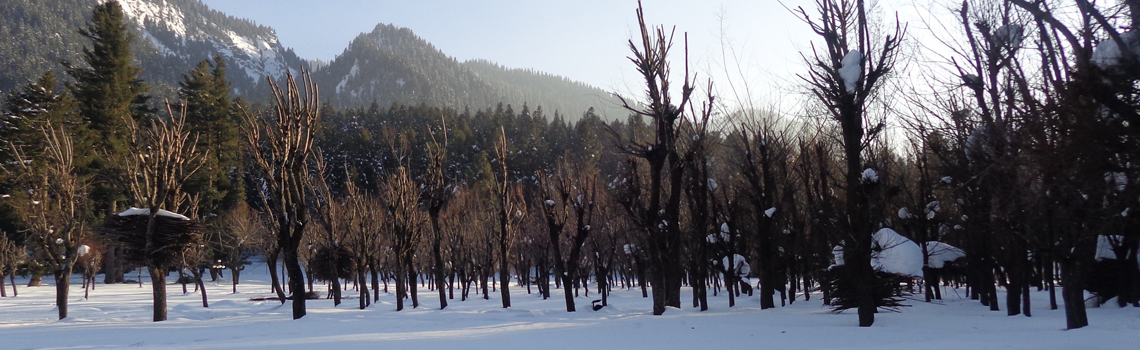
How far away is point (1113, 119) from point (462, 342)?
6.69 meters

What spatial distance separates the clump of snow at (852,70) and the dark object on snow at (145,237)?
42.0 feet

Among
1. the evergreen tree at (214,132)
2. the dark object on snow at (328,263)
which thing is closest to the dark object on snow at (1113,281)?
the dark object on snow at (328,263)

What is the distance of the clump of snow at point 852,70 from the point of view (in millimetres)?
9188

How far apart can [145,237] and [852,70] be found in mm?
13746

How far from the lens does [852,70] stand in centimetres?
919

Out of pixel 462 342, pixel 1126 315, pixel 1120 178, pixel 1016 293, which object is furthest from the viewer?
pixel 1016 293

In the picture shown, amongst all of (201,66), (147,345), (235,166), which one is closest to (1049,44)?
(147,345)

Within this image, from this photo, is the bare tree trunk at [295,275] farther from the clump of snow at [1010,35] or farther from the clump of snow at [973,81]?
the clump of snow at [1010,35]

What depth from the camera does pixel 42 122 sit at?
30.9m

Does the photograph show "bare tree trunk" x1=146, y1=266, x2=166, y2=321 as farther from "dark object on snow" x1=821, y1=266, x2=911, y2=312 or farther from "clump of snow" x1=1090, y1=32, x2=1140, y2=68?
"clump of snow" x1=1090, y1=32, x2=1140, y2=68

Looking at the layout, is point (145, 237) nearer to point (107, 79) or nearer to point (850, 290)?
point (850, 290)

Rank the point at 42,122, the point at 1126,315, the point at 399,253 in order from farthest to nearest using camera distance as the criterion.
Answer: the point at 42,122 < the point at 399,253 < the point at 1126,315

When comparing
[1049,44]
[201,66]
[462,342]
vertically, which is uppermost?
[201,66]

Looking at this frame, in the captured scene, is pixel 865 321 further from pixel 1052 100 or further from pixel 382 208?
pixel 382 208
